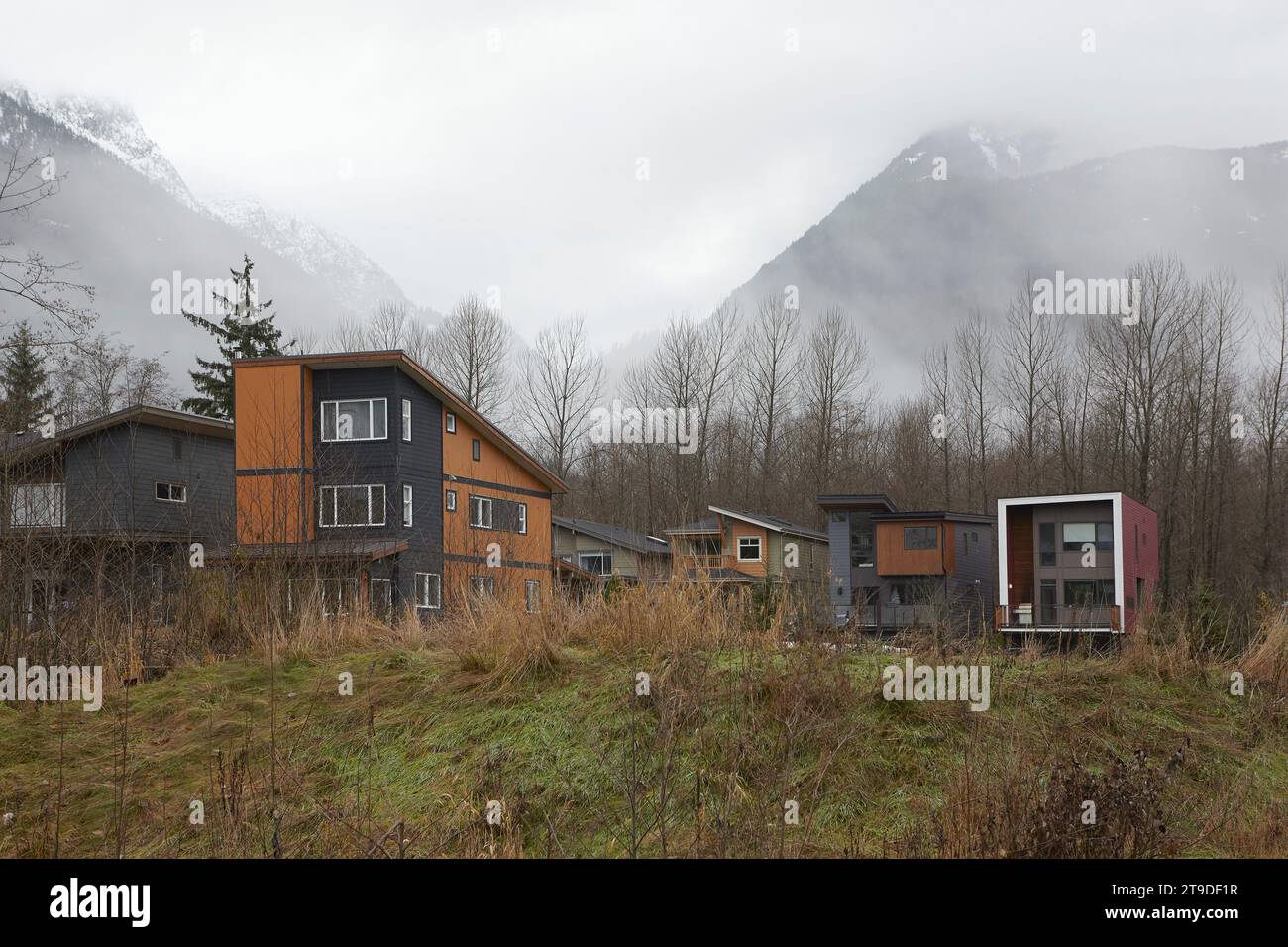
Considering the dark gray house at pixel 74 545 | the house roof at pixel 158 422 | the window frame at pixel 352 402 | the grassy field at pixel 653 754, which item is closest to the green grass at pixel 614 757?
the grassy field at pixel 653 754

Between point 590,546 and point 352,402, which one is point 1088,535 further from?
point 352,402

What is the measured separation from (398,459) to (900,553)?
886 inches

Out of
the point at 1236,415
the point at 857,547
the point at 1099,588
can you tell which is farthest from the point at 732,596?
the point at 1236,415

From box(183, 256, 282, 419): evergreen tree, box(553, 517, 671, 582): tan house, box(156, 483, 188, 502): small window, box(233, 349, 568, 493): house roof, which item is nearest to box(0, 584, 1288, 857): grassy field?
box(233, 349, 568, 493): house roof

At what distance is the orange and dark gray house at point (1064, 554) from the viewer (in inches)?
1550

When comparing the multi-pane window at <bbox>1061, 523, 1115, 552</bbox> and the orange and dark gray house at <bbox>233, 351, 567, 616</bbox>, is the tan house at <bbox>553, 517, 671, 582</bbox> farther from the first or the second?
the multi-pane window at <bbox>1061, 523, 1115, 552</bbox>

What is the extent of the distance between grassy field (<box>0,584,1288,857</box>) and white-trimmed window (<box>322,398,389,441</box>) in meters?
26.2

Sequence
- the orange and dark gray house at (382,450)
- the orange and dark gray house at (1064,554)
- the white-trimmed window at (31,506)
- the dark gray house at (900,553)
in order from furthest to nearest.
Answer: the dark gray house at (900,553) < the orange and dark gray house at (1064,554) < the orange and dark gray house at (382,450) < the white-trimmed window at (31,506)

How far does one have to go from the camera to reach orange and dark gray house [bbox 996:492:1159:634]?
3938cm

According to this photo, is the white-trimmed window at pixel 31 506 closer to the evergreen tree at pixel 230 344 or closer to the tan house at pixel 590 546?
the tan house at pixel 590 546

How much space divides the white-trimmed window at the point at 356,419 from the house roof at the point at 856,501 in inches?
816
